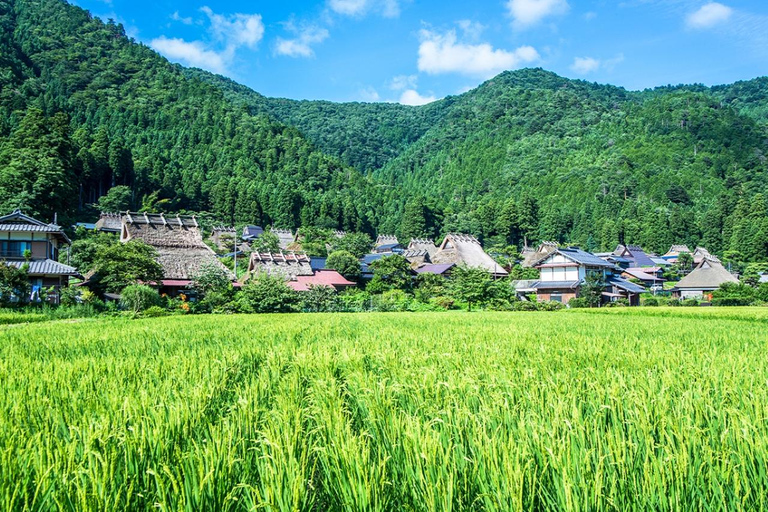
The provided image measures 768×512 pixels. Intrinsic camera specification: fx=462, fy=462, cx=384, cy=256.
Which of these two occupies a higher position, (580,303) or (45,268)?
(45,268)

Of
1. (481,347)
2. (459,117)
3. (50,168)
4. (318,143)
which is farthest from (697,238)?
(318,143)

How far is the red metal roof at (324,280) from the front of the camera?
37.0 metres

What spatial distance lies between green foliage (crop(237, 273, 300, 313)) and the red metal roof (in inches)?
365

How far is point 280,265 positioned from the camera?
38.2m

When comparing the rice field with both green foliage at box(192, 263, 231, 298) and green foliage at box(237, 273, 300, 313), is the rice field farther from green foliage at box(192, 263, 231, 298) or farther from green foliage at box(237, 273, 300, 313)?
green foliage at box(192, 263, 231, 298)

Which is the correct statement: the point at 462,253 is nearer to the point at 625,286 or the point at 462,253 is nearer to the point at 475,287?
the point at 625,286

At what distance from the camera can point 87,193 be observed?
5866cm

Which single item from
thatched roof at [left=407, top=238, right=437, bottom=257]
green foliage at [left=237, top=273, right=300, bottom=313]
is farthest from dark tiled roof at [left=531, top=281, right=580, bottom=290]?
thatched roof at [left=407, top=238, right=437, bottom=257]

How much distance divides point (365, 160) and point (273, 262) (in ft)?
341

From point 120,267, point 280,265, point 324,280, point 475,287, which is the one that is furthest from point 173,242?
point 475,287

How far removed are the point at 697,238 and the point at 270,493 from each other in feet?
263

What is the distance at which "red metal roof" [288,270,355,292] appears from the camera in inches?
1455

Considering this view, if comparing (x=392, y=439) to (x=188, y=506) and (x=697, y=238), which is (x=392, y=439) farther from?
(x=697, y=238)

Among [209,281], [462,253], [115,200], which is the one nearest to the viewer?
[209,281]
